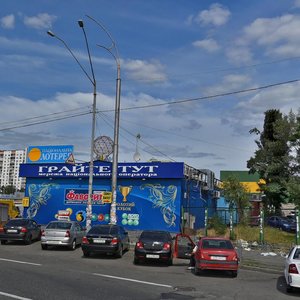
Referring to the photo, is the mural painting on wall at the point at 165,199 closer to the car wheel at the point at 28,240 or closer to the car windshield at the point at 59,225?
the car wheel at the point at 28,240

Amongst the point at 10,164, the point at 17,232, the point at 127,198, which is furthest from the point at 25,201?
the point at 10,164

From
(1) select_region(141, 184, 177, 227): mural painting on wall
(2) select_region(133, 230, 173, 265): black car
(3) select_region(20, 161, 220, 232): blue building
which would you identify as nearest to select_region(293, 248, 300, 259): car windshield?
(2) select_region(133, 230, 173, 265): black car

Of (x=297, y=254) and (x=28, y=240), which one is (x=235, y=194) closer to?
(x=28, y=240)

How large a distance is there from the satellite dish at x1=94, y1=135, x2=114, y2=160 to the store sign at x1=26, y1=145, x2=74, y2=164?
2.42m

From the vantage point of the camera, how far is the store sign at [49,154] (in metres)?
37.0

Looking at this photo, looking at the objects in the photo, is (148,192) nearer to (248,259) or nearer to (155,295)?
(248,259)

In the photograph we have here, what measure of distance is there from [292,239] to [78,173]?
16.9 meters

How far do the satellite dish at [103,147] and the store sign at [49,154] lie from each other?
95.4 inches

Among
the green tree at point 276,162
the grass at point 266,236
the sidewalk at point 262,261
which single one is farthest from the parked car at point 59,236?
the green tree at point 276,162

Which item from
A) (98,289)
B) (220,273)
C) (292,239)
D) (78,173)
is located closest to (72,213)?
(78,173)

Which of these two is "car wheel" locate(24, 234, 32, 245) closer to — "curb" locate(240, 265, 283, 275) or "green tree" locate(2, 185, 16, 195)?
"curb" locate(240, 265, 283, 275)

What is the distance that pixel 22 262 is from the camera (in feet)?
55.7

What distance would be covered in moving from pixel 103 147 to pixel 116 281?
2302cm

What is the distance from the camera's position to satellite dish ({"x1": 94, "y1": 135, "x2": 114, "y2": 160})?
35.4 metres
